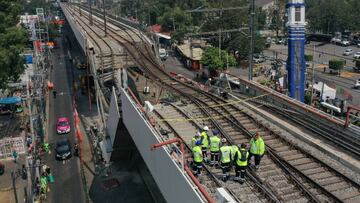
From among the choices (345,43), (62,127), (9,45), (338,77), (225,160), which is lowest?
(62,127)

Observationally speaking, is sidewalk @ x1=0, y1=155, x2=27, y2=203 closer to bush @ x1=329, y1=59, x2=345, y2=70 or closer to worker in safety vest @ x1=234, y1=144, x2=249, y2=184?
worker in safety vest @ x1=234, y1=144, x2=249, y2=184

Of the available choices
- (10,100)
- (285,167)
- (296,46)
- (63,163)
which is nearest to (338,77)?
(296,46)

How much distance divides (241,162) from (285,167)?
235cm

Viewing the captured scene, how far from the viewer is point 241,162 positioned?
14797mm

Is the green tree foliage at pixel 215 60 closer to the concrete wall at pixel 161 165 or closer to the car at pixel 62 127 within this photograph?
the car at pixel 62 127

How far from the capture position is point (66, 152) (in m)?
33.8

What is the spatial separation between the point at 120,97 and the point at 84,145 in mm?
12354

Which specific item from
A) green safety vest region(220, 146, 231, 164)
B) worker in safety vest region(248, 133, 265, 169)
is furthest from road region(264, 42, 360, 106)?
green safety vest region(220, 146, 231, 164)

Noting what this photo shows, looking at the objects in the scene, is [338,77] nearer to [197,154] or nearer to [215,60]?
[215,60]

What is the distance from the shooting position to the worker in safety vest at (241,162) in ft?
48.4

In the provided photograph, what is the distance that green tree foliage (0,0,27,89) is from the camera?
119 ft

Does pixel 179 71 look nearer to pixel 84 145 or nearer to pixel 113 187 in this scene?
pixel 84 145

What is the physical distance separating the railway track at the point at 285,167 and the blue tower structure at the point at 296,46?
25.8ft

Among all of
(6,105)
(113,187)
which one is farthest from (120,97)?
(6,105)
